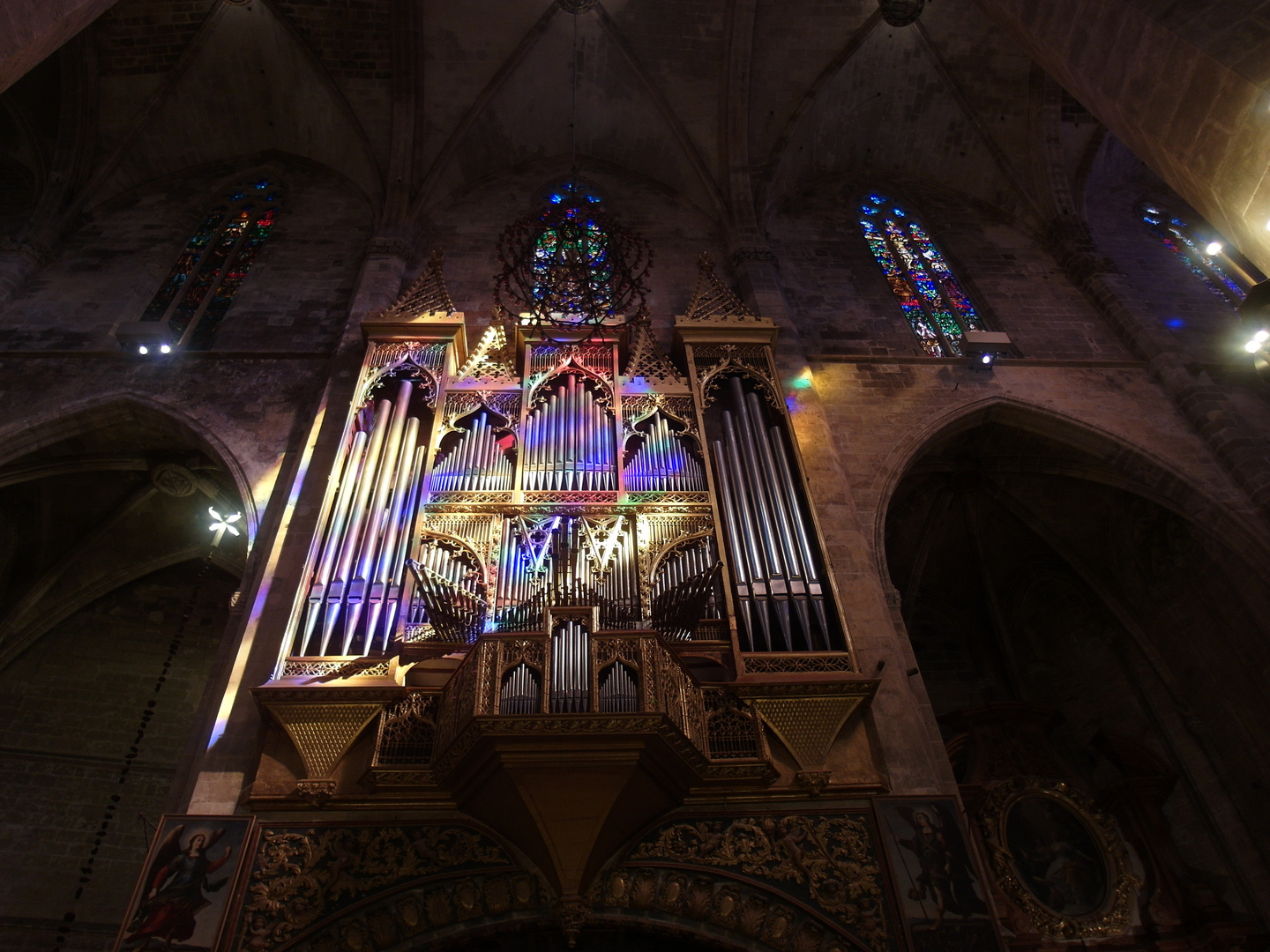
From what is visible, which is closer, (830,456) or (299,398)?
(830,456)

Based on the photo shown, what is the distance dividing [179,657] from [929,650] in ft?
34.4

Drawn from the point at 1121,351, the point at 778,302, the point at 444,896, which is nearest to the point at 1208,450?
the point at 1121,351

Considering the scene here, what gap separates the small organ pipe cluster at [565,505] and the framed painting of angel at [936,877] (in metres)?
1.37

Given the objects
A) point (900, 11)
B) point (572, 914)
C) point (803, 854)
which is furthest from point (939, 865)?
point (900, 11)

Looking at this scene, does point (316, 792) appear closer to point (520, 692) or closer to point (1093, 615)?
point (520, 692)

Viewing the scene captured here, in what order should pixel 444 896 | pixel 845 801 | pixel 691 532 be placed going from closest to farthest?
pixel 444 896 → pixel 845 801 → pixel 691 532

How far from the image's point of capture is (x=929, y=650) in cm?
1298

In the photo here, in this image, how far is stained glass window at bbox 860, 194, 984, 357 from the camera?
12258mm

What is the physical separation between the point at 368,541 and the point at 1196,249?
45.0 ft

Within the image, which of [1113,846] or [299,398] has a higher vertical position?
[299,398]

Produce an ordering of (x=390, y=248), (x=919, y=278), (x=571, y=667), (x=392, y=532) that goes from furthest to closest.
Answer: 1. (x=919, y=278)
2. (x=390, y=248)
3. (x=392, y=532)
4. (x=571, y=667)

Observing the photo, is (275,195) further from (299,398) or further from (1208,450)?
(1208,450)

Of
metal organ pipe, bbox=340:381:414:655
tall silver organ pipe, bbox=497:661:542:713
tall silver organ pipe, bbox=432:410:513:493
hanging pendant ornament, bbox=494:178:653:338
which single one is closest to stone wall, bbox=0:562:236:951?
metal organ pipe, bbox=340:381:414:655

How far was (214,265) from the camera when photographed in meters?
12.8
